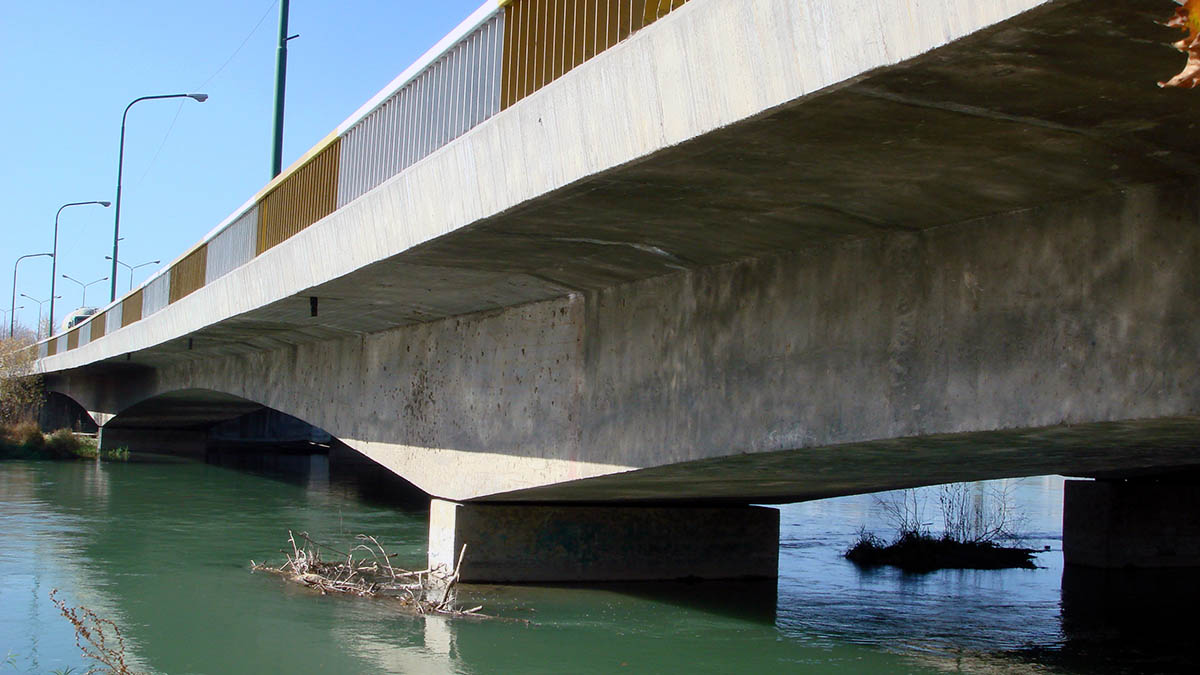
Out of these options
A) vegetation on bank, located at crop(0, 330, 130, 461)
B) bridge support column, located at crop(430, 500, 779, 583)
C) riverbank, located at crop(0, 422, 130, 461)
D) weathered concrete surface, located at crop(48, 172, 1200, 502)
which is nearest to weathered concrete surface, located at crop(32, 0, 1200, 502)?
weathered concrete surface, located at crop(48, 172, 1200, 502)

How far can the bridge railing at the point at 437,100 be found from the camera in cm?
718

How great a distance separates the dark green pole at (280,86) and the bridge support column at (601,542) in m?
7.45

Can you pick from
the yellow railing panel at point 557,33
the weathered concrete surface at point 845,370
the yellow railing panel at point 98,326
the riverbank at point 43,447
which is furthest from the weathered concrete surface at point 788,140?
the riverbank at point 43,447

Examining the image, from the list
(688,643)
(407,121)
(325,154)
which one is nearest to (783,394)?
(688,643)

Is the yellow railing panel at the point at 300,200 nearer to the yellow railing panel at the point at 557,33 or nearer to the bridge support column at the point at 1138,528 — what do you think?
the yellow railing panel at the point at 557,33

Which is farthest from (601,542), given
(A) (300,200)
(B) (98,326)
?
(B) (98,326)

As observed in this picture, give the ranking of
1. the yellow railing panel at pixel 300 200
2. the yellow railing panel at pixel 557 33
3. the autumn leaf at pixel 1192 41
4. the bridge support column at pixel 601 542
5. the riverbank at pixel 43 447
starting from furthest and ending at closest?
the riverbank at pixel 43 447 < the bridge support column at pixel 601 542 < the yellow railing panel at pixel 300 200 < the yellow railing panel at pixel 557 33 < the autumn leaf at pixel 1192 41

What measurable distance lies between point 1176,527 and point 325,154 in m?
13.0

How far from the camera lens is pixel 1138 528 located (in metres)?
17.4

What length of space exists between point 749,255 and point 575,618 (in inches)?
183

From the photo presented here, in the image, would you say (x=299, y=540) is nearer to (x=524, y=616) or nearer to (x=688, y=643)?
(x=524, y=616)

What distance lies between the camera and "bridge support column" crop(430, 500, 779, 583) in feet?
43.3

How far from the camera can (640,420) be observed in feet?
31.9

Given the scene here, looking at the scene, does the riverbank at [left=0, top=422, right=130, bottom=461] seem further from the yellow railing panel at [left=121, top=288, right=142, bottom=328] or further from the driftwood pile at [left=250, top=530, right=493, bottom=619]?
the driftwood pile at [left=250, top=530, right=493, bottom=619]
